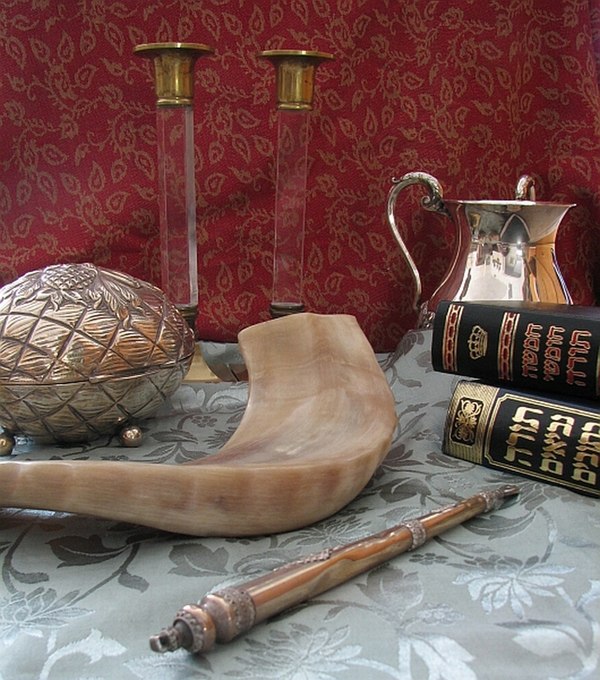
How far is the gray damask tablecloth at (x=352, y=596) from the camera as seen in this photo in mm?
364

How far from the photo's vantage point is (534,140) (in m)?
1.06

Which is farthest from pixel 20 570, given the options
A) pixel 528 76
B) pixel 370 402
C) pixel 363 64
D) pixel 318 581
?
pixel 528 76

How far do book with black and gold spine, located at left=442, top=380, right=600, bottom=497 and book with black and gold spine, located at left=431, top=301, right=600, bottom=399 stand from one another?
0.05 feet

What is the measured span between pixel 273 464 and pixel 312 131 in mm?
631

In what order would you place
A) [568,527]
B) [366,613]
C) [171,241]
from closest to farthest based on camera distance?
[366,613] → [568,527] → [171,241]

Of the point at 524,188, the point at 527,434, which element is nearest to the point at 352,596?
the point at 527,434

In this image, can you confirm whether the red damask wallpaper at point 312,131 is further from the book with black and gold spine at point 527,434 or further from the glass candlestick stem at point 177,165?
the book with black and gold spine at point 527,434

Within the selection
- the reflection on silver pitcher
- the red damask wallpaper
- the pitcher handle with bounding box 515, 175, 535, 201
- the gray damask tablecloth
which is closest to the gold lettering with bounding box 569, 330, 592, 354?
the gray damask tablecloth

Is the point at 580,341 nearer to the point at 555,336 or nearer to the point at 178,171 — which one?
the point at 555,336

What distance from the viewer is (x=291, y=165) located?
860 millimetres

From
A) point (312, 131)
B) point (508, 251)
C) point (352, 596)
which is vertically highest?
point (312, 131)

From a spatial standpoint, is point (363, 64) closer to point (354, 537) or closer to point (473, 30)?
point (473, 30)

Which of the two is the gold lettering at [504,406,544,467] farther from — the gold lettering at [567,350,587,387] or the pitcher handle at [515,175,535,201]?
the pitcher handle at [515,175,535,201]

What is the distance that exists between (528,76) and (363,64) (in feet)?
0.72
